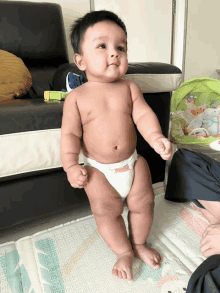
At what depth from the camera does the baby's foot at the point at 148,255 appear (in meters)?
0.59

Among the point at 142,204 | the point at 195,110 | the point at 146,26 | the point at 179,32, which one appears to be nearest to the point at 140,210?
the point at 142,204

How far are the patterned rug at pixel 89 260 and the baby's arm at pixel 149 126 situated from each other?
0.30 m

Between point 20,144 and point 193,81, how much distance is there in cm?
125

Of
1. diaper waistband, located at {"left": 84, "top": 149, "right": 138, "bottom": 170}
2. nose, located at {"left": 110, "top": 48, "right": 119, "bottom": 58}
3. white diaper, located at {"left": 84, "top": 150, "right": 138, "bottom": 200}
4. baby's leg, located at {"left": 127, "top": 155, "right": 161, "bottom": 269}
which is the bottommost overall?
baby's leg, located at {"left": 127, "top": 155, "right": 161, "bottom": 269}

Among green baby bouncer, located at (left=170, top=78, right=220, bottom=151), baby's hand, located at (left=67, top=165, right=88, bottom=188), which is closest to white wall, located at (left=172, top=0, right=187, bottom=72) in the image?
green baby bouncer, located at (left=170, top=78, right=220, bottom=151)

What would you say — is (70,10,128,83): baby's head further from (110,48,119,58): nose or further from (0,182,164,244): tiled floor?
(0,182,164,244): tiled floor

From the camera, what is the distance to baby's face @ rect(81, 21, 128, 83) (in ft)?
1.83

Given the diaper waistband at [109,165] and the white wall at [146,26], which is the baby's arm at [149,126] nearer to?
the diaper waistband at [109,165]

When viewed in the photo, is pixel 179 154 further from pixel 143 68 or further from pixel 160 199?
pixel 143 68

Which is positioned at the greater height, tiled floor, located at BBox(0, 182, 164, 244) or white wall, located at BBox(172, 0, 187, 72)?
white wall, located at BBox(172, 0, 187, 72)

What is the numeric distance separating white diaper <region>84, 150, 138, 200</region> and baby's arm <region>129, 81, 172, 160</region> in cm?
10

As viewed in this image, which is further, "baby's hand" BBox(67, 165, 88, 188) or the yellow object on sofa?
the yellow object on sofa

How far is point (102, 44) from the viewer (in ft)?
1.85

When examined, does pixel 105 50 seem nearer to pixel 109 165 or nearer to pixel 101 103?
pixel 101 103
